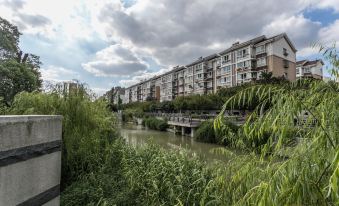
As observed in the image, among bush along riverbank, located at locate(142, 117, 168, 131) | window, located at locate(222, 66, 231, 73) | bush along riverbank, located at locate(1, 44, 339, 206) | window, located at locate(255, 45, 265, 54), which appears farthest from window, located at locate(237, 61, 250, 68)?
bush along riverbank, located at locate(1, 44, 339, 206)

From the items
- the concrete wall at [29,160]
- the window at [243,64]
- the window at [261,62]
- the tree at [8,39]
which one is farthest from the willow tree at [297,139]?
the window at [243,64]

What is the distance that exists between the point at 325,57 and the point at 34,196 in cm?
268

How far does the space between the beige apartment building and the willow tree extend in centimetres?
3173

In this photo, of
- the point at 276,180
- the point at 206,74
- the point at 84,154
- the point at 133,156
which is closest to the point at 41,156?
the point at 276,180

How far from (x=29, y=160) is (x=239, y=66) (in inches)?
1436

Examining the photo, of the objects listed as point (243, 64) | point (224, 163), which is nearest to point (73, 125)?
point (224, 163)

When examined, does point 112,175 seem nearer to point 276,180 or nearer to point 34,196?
point 34,196

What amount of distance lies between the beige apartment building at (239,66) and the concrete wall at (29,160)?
32132 millimetres

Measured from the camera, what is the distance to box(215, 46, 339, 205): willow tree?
4.22ft

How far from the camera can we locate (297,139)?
6.18ft

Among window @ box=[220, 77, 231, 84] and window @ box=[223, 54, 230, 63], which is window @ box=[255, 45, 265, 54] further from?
window @ box=[220, 77, 231, 84]

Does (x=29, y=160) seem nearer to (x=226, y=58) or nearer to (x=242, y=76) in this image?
(x=242, y=76)

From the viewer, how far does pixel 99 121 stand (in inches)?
233

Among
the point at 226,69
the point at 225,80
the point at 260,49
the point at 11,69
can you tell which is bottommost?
the point at 11,69
